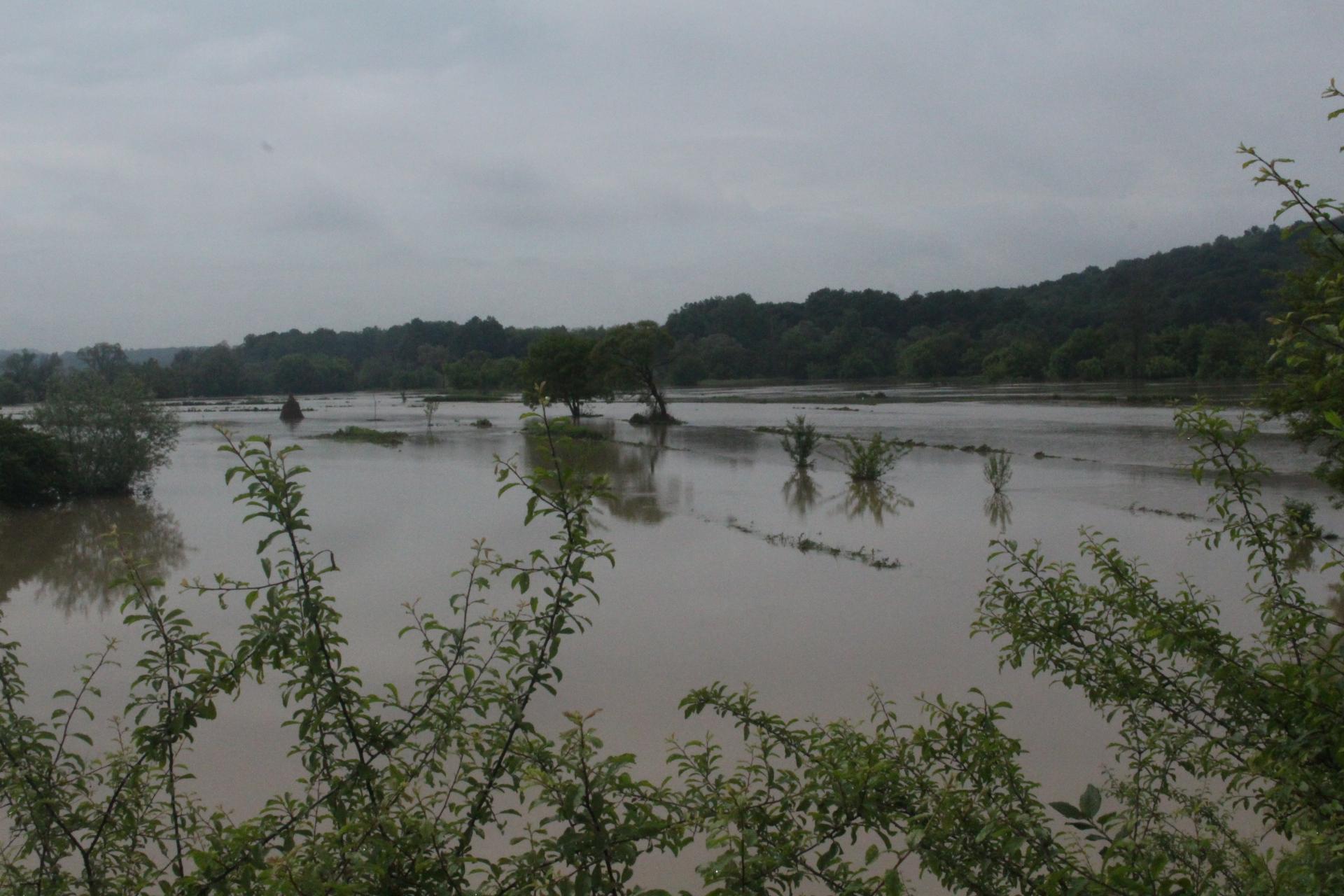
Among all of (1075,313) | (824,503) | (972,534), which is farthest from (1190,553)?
(1075,313)

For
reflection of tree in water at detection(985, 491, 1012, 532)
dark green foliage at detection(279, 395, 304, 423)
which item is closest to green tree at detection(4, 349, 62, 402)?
dark green foliage at detection(279, 395, 304, 423)

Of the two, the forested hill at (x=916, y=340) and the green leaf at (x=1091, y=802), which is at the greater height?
the forested hill at (x=916, y=340)

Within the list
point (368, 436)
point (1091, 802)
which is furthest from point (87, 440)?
point (1091, 802)

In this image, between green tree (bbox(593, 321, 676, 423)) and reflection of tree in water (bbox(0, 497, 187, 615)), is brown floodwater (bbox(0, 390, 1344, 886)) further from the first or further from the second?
green tree (bbox(593, 321, 676, 423))

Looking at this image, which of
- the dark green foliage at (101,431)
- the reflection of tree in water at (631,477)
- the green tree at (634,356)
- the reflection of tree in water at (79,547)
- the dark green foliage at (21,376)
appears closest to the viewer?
the reflection of tree in water at (79,547)

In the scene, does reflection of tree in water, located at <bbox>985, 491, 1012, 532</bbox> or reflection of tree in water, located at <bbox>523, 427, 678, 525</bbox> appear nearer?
reflection of tree in water, located at <bbox>985, 491, 1012, 532</bbox>

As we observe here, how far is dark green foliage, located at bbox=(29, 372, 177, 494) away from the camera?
21.2 metres

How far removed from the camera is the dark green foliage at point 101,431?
69.7 ft

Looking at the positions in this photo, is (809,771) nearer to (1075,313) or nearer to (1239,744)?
(1239,744)

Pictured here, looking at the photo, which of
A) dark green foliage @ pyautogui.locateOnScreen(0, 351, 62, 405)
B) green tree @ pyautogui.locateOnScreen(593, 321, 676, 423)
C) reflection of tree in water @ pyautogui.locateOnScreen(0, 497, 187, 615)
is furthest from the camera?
dark green foliage @ pyautogui.locateOnScreen(0, 351, 62, 405)

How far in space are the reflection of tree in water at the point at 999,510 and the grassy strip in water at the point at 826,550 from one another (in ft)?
8.80

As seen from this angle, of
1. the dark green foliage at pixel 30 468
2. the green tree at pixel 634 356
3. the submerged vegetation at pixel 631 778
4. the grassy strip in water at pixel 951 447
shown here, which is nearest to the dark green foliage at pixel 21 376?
the green tree at pixel 634 356

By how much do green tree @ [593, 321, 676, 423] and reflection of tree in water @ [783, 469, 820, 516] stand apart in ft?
58.4

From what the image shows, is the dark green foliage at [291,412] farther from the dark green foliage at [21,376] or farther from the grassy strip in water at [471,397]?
the dark green foliage at [21,376]
